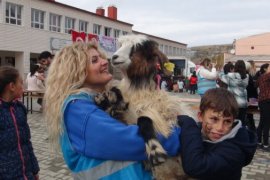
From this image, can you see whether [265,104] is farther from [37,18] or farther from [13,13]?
[37,18]

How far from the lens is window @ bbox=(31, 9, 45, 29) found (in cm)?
2823

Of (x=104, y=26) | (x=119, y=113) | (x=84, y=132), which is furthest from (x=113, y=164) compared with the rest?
(x=104, y=26)

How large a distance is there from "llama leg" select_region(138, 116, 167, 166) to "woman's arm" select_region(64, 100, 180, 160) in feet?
→ 0.10

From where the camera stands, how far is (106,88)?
7.07 feet

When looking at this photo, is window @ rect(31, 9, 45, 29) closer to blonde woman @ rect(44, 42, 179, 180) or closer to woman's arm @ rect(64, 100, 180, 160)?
blonde woman @ rect(44, 42, 179, 180)

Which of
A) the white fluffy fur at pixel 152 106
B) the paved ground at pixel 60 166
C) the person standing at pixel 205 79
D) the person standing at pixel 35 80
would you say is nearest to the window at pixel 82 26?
the person standing at pixel 35 80

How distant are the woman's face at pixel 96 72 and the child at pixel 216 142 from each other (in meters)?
0.51

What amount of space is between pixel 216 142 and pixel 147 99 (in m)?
0.54

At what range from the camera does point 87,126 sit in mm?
1692

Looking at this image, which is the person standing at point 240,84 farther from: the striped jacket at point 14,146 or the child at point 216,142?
the child at point 216,142

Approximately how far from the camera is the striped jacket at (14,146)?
9.98 feet

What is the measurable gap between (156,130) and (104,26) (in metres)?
35.9

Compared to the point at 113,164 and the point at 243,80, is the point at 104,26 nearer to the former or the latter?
the point at 243,80

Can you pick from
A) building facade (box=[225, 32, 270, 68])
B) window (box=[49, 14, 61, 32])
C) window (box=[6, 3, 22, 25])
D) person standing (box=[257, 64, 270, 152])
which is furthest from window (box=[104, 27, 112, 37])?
person standing (box=[257, 64, 270, 152])
